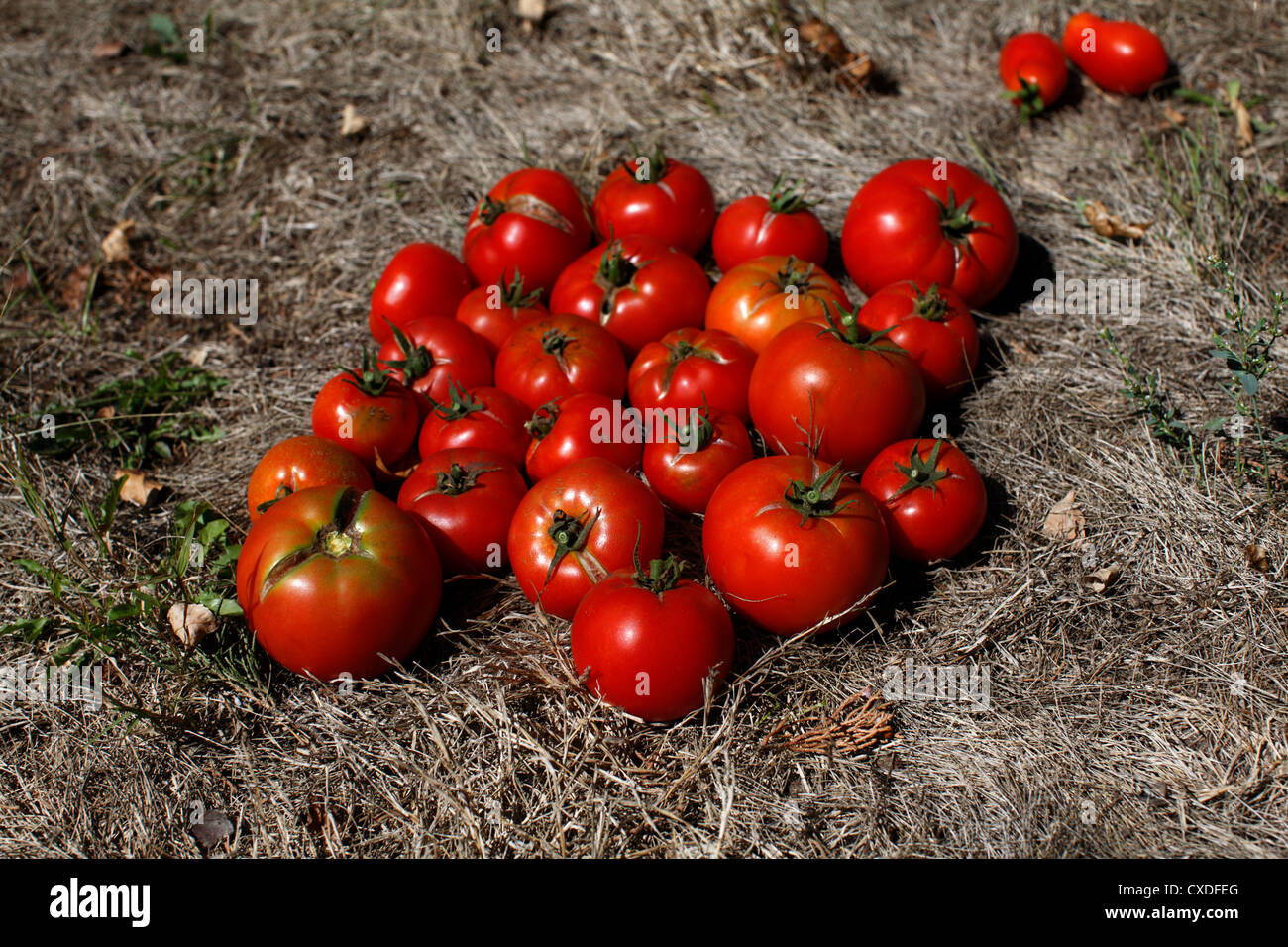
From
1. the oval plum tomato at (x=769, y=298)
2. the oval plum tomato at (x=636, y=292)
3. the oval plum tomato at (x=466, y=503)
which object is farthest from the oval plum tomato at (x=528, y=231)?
the oval plum tomato at (x=466, y=503)

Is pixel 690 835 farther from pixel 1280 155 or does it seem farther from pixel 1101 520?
pixel 1280 155

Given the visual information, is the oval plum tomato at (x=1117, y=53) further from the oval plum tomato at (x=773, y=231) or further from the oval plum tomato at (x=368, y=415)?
the oval plum tomato at (x=368, y=415)

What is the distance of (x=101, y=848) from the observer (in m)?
2.25

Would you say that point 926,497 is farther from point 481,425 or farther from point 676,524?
point 481,425

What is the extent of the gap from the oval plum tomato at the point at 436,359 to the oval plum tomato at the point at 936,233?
1425 millimetres

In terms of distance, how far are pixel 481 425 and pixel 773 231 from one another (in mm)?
1307

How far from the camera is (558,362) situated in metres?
2.95

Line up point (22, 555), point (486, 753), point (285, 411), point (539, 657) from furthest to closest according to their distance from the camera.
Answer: point (285, 411), point (22, 555), point (539, 657), point (486, 753)

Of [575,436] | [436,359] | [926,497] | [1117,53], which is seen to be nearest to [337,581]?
[575,436]

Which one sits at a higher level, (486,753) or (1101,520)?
(1101,520)

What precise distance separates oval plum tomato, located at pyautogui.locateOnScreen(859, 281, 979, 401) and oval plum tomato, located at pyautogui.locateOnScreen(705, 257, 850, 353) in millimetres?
129

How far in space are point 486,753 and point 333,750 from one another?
1.34ft

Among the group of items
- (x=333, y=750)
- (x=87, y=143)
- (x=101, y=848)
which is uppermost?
(x=87, y=143)

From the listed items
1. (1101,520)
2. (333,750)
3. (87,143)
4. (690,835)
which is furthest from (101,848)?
(87,143)
